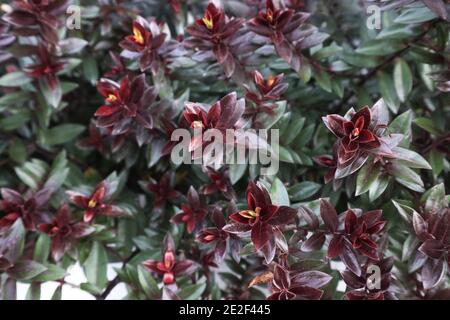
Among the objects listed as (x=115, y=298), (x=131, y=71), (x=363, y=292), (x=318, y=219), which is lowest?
(x=115, y=298)

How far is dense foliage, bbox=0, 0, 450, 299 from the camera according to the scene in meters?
0.97

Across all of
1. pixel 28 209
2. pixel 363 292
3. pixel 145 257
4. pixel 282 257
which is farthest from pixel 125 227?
pixel 363 292

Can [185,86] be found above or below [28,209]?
above

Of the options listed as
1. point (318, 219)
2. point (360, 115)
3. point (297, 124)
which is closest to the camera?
point (360, 115)

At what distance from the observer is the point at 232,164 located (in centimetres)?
112

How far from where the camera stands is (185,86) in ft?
4.29

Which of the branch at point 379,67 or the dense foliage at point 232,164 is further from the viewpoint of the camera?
the branch at point 379,67

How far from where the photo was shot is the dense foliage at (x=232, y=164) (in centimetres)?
97

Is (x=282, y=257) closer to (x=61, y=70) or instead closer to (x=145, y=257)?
(x=145, y=257)

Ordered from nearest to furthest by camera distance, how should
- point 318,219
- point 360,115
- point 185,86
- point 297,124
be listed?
point 360,115 < point 318,219 < point 297,124 < point 185,86

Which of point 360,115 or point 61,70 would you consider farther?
point 61,70

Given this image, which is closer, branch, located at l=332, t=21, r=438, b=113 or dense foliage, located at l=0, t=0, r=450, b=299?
dense foliage, located at l=0, t=0, r=450, b=299

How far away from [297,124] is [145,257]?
1.56 feet

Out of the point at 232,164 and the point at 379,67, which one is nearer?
the point at 232,164
